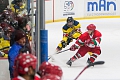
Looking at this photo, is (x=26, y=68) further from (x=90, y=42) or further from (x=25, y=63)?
(x=90, y=42)

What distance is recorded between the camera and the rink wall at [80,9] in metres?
8.37

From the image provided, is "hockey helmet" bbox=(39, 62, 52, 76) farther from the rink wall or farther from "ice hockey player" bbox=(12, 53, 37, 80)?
the rink wall

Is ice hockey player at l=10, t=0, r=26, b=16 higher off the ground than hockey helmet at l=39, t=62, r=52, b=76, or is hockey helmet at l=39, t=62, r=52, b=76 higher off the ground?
ice hockey player at l=10, t=0, r=26, b=16

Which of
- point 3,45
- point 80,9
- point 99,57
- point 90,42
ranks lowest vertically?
point 99,57

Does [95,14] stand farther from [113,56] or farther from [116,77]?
[116,77]

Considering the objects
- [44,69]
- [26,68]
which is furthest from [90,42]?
[26,68]

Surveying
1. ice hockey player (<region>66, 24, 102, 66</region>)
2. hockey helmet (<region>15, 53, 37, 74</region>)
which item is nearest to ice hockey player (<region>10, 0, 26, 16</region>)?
ice hockey player (<region>66, 24, 102, 66</region>)

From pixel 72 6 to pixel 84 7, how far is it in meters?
0.31

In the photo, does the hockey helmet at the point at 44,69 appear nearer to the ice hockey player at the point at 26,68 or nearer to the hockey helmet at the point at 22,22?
the ice hockey player at the point at 26,68

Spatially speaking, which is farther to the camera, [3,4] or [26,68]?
[3,4]

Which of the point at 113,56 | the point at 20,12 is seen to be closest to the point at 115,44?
the point at 113,56

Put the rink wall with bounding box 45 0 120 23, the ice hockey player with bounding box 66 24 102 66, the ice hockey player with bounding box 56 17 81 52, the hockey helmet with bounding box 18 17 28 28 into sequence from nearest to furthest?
the hockey helmet with bounding box 18 17 28 28, the ice hockey player with bounding box 66 24 102 66, the ice hockey player with bounding box 56 17 81 52, the rink wall with bounding box 45 0 120 23

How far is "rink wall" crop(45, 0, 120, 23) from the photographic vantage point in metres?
8.37

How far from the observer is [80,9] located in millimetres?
8555
